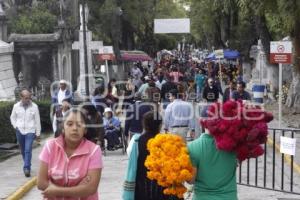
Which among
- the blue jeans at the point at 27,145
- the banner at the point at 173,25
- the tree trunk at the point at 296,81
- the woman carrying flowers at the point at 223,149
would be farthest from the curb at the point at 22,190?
the banner at the point at 173,25

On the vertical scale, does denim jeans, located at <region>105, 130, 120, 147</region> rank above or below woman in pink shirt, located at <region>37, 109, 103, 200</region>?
below

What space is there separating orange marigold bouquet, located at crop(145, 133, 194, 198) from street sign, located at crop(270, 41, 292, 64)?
13148 millimetres

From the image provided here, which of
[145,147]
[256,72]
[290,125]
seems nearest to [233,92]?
[290,125]

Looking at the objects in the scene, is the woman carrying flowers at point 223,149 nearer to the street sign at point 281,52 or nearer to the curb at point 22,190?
the curb at point 22,190

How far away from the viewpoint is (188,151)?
6234mm

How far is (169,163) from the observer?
19.8 feet

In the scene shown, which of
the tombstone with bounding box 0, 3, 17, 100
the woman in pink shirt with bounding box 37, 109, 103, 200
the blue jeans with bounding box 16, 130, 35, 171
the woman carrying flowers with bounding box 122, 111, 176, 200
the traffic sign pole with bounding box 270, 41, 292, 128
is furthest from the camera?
the tombstone with bounding box 0, 3, 17, 100

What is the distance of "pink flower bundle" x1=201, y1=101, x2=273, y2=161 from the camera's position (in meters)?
6.14

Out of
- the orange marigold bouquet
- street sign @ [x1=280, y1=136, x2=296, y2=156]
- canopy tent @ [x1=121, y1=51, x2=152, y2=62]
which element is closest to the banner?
canopy tent @ [x1=121, y1=51, x2=152, y2=62]

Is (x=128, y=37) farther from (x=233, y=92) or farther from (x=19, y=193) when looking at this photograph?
(x=19, y=193)

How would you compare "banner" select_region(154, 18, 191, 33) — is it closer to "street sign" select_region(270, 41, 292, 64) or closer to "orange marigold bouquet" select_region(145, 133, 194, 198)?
"street sign" select_region(270, 41, 292, 64)

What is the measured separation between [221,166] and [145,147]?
871 mm

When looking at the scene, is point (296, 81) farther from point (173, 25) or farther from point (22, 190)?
point (173, 25)

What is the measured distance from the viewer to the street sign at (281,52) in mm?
18875
